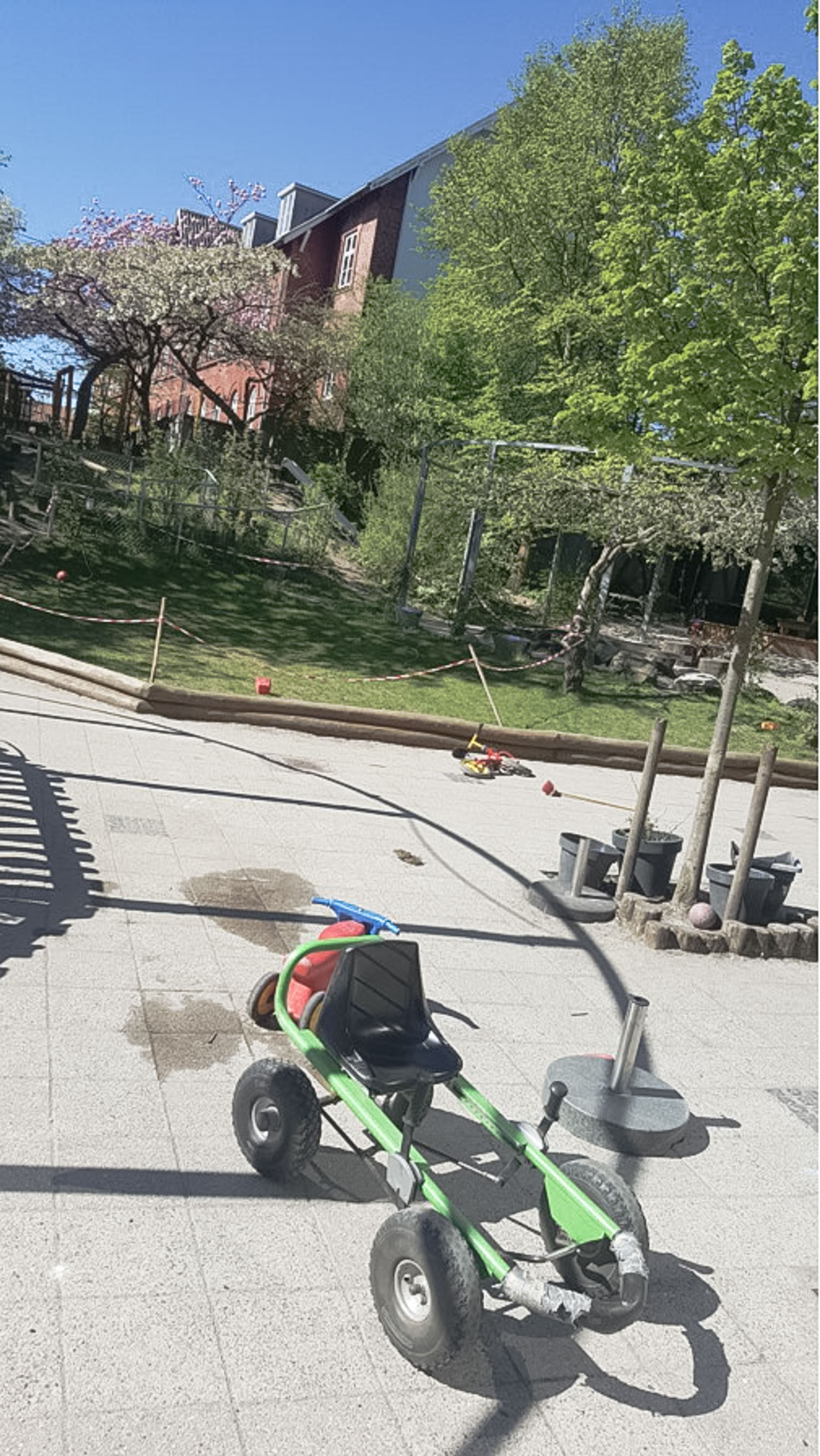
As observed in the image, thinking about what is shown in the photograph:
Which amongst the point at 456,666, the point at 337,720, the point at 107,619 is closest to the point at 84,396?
the point at 107,619

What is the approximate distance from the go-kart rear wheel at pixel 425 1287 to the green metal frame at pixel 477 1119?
0.37 feet

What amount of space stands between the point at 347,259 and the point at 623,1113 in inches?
1339

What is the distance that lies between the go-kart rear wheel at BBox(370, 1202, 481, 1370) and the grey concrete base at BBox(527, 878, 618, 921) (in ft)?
15.8

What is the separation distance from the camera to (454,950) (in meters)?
7.41

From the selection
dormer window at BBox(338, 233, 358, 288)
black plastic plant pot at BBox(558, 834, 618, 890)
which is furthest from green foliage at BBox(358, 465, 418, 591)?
black plastic plant pot at BBox(558, 834, 618, 890)

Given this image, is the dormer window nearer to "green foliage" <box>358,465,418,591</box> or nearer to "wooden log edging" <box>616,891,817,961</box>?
"green foliage" <box>358,465,418,591</box>

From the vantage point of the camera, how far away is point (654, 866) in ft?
29.0

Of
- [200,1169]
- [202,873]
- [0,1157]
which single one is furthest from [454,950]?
[0,1157]

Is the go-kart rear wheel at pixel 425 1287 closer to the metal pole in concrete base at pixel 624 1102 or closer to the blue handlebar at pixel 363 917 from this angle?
the metal pole in concrete base at pixel 624 1102

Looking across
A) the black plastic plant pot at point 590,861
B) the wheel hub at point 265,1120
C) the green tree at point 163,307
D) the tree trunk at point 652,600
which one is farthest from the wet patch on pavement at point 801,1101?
the green tree at point 163,307

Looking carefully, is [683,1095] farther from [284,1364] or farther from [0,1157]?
[0,1157]

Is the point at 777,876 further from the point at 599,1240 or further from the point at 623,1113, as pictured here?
the point at 599,1240

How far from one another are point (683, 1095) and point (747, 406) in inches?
194

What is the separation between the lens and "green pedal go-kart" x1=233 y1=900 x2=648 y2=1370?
3492 mm
